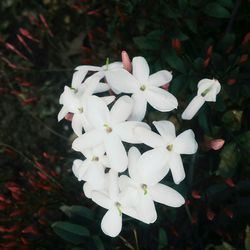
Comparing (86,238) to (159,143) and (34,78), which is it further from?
(34,78)

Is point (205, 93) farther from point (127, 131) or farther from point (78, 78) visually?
point (78, 78)

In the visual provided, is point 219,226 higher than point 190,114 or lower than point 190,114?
lower

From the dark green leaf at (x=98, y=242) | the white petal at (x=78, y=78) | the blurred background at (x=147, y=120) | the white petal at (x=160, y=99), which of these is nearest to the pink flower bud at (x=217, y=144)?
the blurred background at (x=147, y=120)

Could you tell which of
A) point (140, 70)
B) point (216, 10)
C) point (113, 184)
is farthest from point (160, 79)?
point (216, 10)

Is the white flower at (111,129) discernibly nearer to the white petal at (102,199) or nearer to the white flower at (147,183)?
the white flower at (147,183)

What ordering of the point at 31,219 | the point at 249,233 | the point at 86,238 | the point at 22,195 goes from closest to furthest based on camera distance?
the point at 249,233 → the point at 86,238 → the point at 22,195 → the point at 31,219

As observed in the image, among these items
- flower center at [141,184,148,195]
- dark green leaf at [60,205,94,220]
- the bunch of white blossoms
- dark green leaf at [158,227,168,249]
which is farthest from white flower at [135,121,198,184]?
dark green leaf at [60,205,94,220]

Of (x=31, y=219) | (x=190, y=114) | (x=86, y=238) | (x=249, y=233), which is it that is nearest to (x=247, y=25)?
(x=190, y=114)
